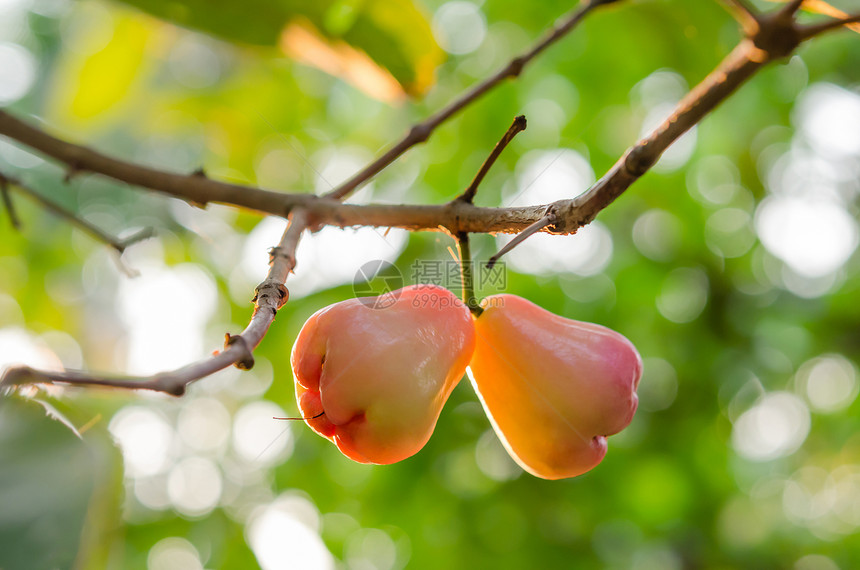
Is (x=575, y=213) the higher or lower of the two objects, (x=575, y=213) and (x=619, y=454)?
the higher

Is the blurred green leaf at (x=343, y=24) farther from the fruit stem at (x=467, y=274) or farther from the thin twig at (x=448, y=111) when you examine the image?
the fruit stem at (x=467, y=274)

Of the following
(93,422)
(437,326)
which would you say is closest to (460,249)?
(437,326)

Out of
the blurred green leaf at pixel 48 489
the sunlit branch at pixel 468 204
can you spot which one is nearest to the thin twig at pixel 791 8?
the sunlit branch at pixel 468 204

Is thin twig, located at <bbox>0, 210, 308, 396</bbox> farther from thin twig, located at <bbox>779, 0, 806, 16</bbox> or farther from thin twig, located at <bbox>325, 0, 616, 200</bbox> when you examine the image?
thin twig, located at <bbox>779, 0, 806, 16</bbox>

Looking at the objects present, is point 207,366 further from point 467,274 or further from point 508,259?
point 508,259

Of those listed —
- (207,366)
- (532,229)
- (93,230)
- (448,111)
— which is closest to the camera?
(207,366)

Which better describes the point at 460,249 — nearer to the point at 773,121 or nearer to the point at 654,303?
the point at 654,303

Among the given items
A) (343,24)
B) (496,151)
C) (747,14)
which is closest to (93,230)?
(343,24)
